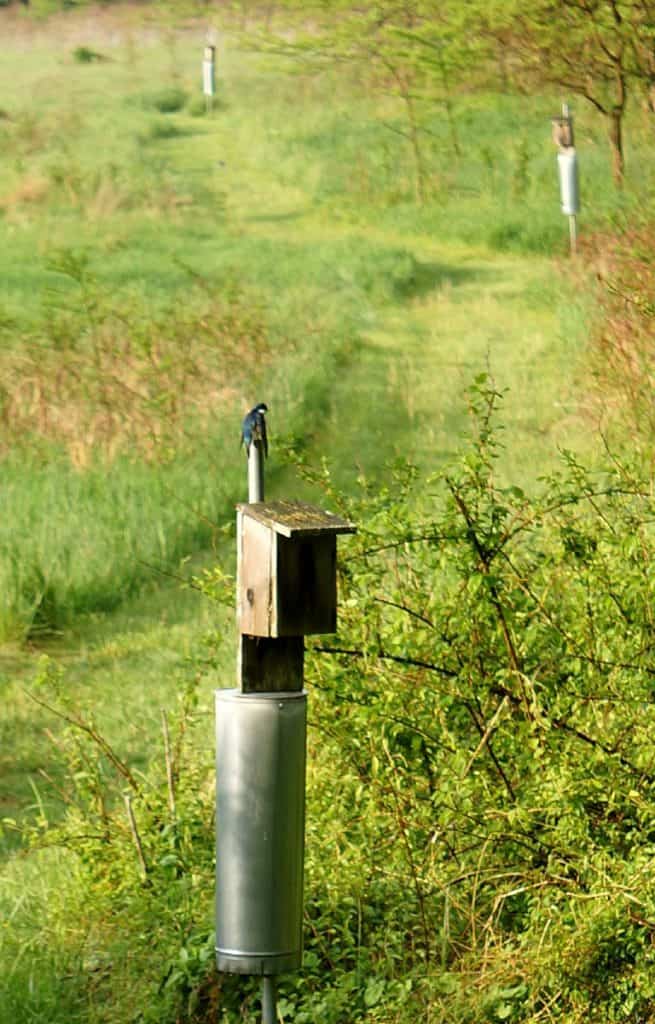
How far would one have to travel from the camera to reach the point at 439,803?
16.2ft

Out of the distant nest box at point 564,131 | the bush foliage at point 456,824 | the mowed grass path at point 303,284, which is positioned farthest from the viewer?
the distant nest box at point 564,131

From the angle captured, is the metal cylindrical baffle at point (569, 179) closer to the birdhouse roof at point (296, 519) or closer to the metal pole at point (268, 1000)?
the birdhouse roof at point (296, 519)

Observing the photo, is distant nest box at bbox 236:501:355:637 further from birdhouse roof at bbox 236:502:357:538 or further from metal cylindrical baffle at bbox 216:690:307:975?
metal cylindrical baffle at bbox 216:690:307:975

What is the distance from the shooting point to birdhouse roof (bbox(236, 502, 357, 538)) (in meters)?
4.26

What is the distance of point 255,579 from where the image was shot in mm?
4379

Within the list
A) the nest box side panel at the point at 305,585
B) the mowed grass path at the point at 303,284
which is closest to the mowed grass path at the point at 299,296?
the mowed grass path at the point at 303,284

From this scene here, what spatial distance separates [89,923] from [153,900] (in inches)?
7.8

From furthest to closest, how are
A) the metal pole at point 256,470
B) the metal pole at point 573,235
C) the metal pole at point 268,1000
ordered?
the metal pole at point 573,235, the metal pole at point 256,470, the metal pole at point 268,1000

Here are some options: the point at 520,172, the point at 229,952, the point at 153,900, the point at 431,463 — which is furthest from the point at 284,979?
the point at 520,172

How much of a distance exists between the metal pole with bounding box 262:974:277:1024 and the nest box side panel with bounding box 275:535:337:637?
744 mm

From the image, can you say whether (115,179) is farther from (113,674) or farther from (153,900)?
(153,900)

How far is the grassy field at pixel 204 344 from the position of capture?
8.61 meters

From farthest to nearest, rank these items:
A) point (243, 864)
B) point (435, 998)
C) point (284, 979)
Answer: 1. point (284, 979)
2. point (435, 998)
3. point (243, 864)

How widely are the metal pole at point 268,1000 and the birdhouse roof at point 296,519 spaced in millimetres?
951
